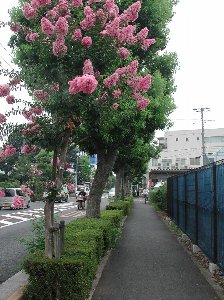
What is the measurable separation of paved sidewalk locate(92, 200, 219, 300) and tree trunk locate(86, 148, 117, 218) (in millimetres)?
1626

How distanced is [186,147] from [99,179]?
216 ft

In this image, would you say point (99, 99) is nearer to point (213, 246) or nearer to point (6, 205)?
point (213, 246)

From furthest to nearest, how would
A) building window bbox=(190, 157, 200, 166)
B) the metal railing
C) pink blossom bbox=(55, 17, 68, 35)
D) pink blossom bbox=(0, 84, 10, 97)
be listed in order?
building window bbox=(190, 157, 200, 166), the metal railing, pink blossom bbox=(0, 84, 10, 97), pink blossom bbox=(55, 17, 68, 35)

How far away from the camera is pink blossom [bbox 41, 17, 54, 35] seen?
5.98m

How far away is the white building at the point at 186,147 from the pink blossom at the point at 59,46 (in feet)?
232

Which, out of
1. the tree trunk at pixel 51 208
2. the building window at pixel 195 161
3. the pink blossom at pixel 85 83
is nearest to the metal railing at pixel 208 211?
the tree trunk at pixel 51 208

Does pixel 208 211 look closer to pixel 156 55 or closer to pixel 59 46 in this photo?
pixel 59 46

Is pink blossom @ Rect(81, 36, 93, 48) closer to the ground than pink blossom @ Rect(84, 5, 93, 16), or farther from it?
closer to the ground

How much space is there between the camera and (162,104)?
14.0 m

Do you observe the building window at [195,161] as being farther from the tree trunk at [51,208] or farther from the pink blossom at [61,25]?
the pink blossom at [61,25]

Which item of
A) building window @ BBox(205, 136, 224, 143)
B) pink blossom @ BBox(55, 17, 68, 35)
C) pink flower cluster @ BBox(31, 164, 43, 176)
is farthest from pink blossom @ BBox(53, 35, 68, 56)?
building window @ BBox(205, 136, 224, 143)

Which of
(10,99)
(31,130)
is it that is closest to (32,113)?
(31,130)

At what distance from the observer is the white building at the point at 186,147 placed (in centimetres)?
7562

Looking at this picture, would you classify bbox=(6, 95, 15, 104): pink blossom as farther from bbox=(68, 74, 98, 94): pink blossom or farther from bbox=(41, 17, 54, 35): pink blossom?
bbox=(68, 74, 98, 94): pink blossom
